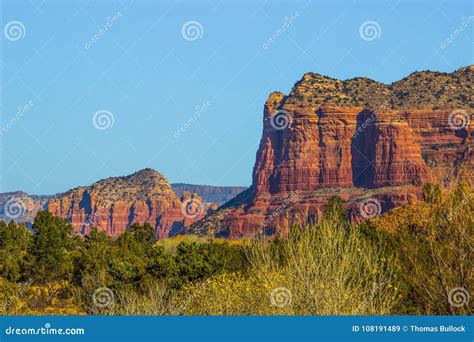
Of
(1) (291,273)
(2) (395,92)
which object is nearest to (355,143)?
(2) (395,92)

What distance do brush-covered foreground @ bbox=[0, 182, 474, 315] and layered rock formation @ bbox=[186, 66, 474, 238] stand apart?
4143 inches

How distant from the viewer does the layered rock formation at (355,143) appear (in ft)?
560

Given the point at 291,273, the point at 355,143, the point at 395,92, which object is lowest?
the point at 291,273

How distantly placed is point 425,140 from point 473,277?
158m

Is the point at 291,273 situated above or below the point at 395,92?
below

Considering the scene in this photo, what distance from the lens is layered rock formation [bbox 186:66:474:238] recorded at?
171 m

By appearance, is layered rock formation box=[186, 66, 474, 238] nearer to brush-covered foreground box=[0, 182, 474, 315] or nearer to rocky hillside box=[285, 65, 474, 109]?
rocky hillside box=[285, 65, 474, 109]

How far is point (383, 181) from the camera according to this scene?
175 meters

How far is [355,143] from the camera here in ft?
613

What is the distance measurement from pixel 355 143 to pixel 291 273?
162 m

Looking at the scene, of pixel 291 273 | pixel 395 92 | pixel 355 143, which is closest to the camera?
pixel 291 273

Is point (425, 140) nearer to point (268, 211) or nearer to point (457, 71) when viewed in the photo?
point (457, 71)

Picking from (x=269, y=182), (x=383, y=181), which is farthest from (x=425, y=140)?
(x=269, y=182)

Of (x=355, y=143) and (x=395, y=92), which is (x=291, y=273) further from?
(x=355, y=143)
